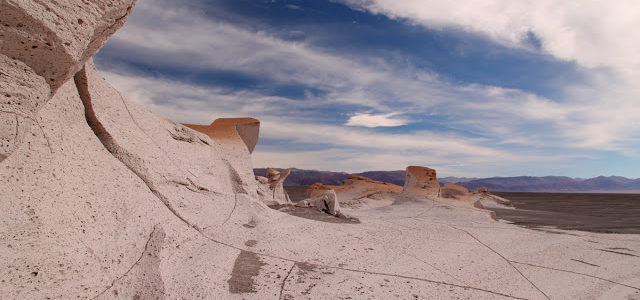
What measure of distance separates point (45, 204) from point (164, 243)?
1103mm

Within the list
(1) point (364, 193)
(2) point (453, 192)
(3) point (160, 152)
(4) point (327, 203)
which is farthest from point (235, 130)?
(2) point (453, 192)

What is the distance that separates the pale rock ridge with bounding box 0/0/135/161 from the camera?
7.20ft

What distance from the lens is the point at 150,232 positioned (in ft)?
12.0

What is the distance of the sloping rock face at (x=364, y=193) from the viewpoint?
1530 centimetres

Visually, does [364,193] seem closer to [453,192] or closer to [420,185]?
[420,185]

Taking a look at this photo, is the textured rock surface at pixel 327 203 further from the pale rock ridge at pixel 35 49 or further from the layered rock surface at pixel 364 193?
the layered rock surface at pixel 364 193

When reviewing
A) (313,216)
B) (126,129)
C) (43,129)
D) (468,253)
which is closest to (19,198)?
(43,129)

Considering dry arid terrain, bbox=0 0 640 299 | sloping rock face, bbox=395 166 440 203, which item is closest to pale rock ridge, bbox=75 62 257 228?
dry arid terrain, bbox=0 0 640 299

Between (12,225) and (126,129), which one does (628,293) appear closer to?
(12,225)

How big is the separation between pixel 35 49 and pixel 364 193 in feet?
52.2

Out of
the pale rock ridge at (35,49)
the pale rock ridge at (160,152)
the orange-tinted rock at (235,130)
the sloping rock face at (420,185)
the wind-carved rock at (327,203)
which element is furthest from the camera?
the sloping rock face at (420,185)

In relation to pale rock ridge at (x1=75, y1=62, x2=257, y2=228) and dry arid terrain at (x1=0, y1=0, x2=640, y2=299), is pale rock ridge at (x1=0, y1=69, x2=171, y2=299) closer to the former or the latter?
dry arid terrain at (x1=0, y1=0, x2=640, y2=299)

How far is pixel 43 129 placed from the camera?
3.23 metres

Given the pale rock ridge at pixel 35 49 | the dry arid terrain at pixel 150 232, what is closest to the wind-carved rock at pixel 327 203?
the dry arid terrain at pixel 150 232
